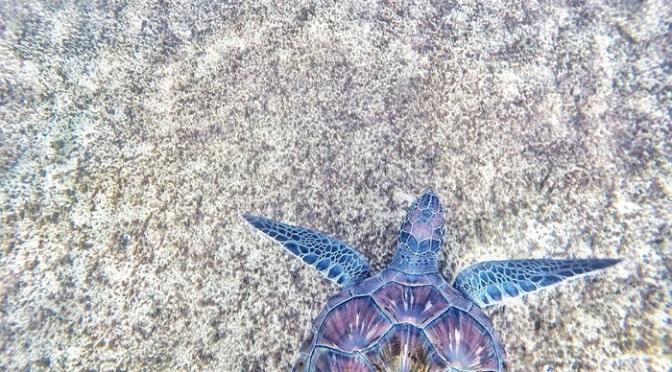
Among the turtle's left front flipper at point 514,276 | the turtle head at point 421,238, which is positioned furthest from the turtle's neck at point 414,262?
the turtle's left front flipper at point 514,276

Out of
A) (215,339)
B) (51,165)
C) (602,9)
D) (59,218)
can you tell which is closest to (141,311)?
(215,339)

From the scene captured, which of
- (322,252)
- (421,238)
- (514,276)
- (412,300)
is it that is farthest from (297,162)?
(514,276)

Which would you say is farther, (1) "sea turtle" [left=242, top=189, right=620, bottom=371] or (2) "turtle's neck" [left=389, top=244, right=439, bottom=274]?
(2) "turtle's neck" [left=389, top=244, right=439, bottom=274]

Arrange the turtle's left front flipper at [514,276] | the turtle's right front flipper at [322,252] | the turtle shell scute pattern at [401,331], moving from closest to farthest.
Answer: the turtle shell scute pattern at [401,331] → the turtle's left front flipper at [514,276] → the turtle's right front flipper at [322,252]

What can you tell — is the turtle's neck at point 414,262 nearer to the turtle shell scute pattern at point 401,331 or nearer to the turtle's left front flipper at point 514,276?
the turtle shell scute pattern at point 401,331

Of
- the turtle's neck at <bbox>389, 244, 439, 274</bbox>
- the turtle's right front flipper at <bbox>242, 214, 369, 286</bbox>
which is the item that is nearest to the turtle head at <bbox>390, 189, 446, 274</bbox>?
the turtle's neck at <bbox>389, 244, 439, 274</bbox>

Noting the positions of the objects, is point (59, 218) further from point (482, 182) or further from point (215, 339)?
point (482, 182)

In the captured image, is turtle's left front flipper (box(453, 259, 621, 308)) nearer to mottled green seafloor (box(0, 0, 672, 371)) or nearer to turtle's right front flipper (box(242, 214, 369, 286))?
mottled green seafloor (box(0, 0, 672, 371))

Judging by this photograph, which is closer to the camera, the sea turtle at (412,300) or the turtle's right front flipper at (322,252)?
the sea turtle at (412,300)
